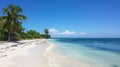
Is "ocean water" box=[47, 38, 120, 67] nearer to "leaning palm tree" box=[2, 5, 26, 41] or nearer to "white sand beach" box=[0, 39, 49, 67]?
"white sand beach" box=[0, 39, 49, 67]

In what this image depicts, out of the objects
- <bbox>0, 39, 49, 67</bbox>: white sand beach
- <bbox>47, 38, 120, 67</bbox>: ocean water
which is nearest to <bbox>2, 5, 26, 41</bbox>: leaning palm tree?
<bbox>47, 38, 120, 67</bbox>: ocean water

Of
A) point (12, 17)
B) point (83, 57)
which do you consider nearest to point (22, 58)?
point (83, 57)

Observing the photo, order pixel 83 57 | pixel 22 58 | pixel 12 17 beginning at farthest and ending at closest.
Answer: pixel 12 17 < pixel 83 57 < pixel 22 58

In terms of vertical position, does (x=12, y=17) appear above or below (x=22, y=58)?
above

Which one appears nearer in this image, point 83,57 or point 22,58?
point 22,58

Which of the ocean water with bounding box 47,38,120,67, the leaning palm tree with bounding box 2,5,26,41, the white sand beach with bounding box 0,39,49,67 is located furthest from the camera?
the leaning palm tree with bounding box 2,5,26,41

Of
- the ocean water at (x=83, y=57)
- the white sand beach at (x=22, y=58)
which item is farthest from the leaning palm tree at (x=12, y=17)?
the white sand beach at (x=22, y=58)

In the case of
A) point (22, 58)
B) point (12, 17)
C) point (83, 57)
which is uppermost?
point (12, 17)

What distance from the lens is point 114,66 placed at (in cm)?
1067

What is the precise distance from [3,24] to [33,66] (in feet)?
91.1

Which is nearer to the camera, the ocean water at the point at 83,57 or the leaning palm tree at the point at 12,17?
the ocean water at the point at 83,57

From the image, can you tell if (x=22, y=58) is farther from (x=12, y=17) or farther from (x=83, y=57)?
(x=12, y=17)

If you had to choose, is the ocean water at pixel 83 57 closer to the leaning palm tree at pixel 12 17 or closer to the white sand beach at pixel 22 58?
the white sand beach at pixel 22 58

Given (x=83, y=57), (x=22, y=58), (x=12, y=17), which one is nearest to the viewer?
(x=22, y=58)
